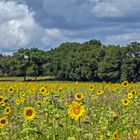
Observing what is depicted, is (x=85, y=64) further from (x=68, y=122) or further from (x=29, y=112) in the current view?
(x=29, y=112)

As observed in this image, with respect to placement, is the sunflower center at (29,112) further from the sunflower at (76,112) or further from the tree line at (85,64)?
the tree line at (85,64)

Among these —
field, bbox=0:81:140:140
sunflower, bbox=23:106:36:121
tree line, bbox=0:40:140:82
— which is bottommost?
field, bbox=0:81:140:140

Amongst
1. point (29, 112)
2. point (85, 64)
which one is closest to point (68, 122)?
point (29, 112)

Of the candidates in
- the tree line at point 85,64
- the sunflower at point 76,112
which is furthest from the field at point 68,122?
the tree line at point 85,64

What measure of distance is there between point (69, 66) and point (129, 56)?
35.1ft

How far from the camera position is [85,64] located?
79.1m

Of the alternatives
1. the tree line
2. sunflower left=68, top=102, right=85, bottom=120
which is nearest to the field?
sunflower left=68, top=102, right=85, bottom=120

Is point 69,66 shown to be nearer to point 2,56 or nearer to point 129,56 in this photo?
point 129,56

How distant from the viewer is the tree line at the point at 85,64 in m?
73.8

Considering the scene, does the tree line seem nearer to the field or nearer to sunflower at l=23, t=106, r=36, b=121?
the field

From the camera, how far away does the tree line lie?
73.8m

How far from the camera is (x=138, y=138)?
7879 millimetres

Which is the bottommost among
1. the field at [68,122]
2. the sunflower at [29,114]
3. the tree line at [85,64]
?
the field at [68,122]

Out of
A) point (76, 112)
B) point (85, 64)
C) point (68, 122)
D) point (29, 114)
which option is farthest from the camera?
point (85, 64)
